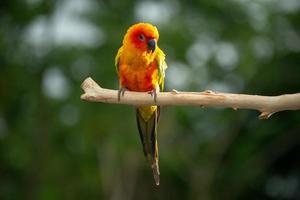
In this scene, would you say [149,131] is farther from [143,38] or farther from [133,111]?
[133,111]

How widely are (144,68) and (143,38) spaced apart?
0.27 meters

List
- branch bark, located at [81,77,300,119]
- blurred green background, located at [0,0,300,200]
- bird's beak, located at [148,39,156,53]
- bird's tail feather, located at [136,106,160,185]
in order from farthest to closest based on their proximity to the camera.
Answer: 1. blurred green background, located at [0,0,300,200]
2. bird's tail feather, located at [136,106,160,185]
3. bird's beak, located at [148,39,156,53]
4. branch bark, located at [81,77,300,119]

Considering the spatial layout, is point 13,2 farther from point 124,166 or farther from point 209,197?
point 209,197

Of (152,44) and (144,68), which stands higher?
(152,44)

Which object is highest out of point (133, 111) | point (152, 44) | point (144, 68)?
point (152, 44)

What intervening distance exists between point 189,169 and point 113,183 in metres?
1.64

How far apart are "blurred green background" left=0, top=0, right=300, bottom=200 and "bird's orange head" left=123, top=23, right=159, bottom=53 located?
516 cm

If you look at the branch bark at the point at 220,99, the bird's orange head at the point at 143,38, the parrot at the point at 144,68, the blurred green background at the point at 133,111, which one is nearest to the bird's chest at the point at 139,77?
the parrot at the point at 144,68

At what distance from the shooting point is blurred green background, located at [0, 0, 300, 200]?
422 inches

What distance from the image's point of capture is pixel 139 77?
512cm

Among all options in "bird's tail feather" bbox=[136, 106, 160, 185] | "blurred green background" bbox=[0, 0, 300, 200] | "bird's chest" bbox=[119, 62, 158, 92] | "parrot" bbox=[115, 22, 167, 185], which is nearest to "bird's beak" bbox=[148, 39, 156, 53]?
"parrot" bbox=[115, 22, 167, 185]

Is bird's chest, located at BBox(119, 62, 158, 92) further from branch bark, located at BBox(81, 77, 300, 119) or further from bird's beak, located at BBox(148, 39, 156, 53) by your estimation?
branch bark, located at BBox(81, 77, 300, 119)

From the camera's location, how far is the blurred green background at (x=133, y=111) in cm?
1072

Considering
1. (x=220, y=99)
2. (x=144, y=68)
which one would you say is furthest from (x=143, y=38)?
(x=220, y=99)
